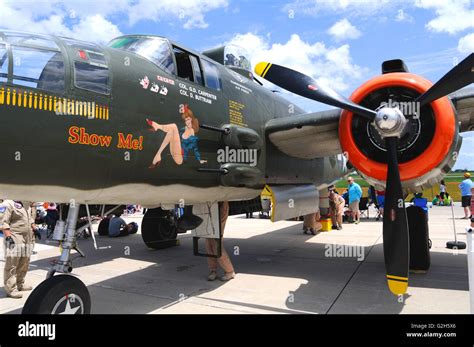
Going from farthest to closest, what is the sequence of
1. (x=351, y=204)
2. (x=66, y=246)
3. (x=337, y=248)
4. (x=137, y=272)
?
(x=351, y=204)
(x=337, y=248)
(x=137, y=272)
(x=66, y=246)

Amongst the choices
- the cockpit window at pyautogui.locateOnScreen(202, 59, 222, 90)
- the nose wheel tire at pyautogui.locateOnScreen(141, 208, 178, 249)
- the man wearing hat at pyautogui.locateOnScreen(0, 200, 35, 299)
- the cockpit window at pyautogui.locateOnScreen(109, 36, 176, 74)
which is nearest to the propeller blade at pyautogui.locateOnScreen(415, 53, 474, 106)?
the cockpit window at pyautogui.locateOnScreen(202, 59, 222, 90)

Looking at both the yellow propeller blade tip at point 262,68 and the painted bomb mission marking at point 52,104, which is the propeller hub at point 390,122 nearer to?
the yellow propeller blade tip at point 262,68

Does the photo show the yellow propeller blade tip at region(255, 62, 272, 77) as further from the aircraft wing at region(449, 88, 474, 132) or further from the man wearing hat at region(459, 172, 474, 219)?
the man wearing hat at region(459, 172, 474, 219)

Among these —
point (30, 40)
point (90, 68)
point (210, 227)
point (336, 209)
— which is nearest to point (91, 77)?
point (90, 68)

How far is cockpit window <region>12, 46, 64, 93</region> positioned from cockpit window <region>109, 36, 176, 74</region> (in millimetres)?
1553

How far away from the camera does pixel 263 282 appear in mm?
6656

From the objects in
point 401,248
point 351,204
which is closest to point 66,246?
point 401,248

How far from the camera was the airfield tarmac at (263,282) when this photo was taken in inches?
207

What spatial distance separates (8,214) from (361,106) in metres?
6.29

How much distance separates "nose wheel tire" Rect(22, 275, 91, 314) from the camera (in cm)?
386

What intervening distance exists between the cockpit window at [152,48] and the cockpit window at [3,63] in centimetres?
198

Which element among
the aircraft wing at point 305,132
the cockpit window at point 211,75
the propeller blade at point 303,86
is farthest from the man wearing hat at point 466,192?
the cockpit window at point 211,75

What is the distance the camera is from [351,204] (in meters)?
17.5
